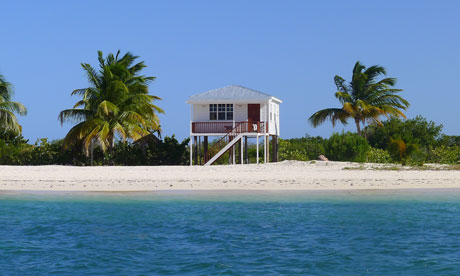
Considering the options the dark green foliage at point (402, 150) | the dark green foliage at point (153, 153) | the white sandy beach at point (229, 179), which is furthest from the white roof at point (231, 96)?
the dark green foliage at point (402, 150)

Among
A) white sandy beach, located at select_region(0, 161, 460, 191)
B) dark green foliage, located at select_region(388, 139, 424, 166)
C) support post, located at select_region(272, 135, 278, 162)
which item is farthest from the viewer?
support post, located at select_region(272, 135, 278, 162)

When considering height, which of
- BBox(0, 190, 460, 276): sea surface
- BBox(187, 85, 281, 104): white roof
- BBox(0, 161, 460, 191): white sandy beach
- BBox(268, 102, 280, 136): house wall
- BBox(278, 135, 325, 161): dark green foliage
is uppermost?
BBox(187, 85, 281, 104): white roof

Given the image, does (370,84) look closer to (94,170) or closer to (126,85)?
(126,85)

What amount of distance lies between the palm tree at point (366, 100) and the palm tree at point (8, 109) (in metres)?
18.8

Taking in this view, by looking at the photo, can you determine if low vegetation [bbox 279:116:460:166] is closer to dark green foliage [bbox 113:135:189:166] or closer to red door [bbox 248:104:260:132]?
red door [bbox 248:104:260:132]

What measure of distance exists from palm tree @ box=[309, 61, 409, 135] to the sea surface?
2013 cm

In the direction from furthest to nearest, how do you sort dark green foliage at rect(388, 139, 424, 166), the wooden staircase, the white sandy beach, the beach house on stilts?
the beach house on stilts < the wooden staircase < dark green foliage at rect(388, 139, 424, 166) < the white sandy beach

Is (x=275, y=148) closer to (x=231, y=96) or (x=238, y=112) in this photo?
(x=238, y=112)

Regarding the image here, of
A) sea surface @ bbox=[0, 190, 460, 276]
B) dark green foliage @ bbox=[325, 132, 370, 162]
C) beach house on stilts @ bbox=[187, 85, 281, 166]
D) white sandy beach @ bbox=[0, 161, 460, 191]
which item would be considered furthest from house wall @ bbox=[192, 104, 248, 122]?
sea surface @ bbox=[0, 190, 460, 276]

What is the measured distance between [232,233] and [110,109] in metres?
21.3

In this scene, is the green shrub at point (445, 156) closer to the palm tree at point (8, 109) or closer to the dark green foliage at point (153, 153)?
the dark green foliage at point (153, 153)

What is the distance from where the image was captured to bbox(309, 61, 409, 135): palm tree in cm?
4072

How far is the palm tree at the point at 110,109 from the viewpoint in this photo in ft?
A: 113

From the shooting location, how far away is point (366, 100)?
41.3m
